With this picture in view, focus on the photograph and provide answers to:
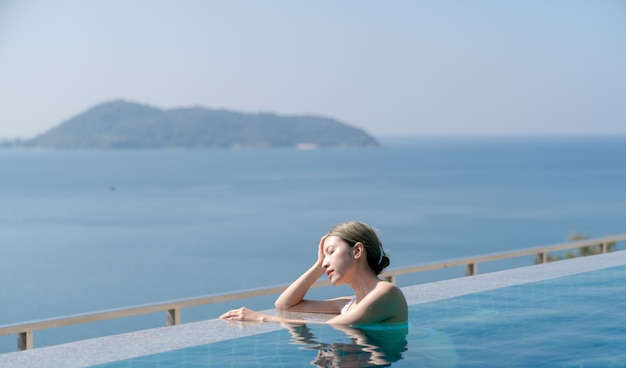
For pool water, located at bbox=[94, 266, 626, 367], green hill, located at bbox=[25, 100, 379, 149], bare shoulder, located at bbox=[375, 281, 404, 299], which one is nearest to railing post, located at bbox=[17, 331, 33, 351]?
pool water, located at bbox=[94, 266, 626, 367]

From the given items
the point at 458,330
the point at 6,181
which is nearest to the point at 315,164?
the point at 6,181

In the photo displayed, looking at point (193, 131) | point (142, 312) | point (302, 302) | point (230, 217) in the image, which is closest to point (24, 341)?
point (142, 312)

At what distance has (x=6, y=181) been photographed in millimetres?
102438

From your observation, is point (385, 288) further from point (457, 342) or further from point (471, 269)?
point (471, 269)

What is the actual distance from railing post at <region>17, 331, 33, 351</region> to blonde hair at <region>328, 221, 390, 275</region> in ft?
4.52

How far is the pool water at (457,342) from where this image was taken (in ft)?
12.9

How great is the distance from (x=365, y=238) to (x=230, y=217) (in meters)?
68.9

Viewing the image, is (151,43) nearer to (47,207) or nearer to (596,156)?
(47,207)

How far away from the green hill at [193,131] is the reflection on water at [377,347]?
328ft

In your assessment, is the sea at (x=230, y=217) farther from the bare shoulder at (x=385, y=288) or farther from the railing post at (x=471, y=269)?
the bare shoulder at (x=385, y=288)

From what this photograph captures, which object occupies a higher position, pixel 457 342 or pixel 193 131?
pixel 193 131

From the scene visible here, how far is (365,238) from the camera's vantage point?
399cm

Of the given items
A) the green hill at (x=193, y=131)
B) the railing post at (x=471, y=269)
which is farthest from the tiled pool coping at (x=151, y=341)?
the green hill at (x=193, y=131)

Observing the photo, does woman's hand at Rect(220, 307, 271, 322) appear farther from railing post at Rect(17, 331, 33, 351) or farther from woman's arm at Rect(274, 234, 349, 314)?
railing post at Rect(17, 331, 33, 351)
